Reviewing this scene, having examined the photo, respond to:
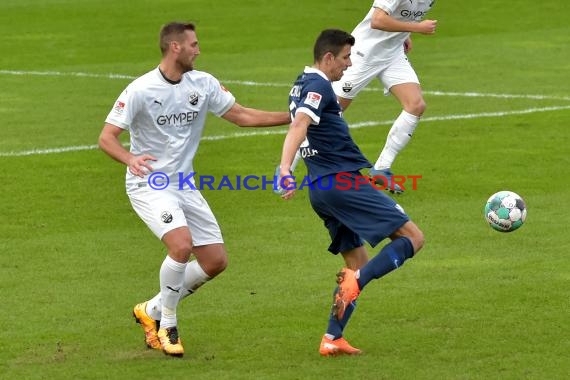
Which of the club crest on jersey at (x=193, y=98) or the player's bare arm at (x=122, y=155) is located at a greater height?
the club crest on jersey at (x=193, y=98)

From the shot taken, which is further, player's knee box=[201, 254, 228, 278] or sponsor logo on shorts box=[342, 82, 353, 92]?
sponsor logo on shorts box=[342, 82, 353, 92]

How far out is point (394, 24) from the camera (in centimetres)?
1485

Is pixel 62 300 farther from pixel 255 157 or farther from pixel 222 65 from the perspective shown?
pixel 222 65

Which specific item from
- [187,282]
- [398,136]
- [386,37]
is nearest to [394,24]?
[386,37]

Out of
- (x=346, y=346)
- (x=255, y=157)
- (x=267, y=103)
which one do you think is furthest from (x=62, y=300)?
(x=267, y=103)

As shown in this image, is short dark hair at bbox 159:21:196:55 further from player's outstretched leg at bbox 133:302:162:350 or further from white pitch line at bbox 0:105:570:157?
white pitch line at bbox 0:105:570:157

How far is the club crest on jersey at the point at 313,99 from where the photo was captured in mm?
9703

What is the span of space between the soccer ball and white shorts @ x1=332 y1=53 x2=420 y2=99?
3641 millimetres

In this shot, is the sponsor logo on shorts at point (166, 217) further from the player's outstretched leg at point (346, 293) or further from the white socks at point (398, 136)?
the white socks at point (398, 136)

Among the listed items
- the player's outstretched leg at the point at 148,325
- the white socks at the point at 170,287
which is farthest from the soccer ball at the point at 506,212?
the player's outstretched leg at the point at 148,325

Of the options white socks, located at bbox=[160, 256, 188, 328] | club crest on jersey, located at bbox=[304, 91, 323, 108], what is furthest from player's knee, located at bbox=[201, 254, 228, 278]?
club crest on jersey, located at bbox=[304, 91, 323, 108]

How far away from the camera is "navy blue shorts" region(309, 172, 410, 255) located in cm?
974

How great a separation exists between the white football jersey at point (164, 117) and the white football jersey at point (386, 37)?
5.46m

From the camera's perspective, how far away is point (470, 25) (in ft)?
101
